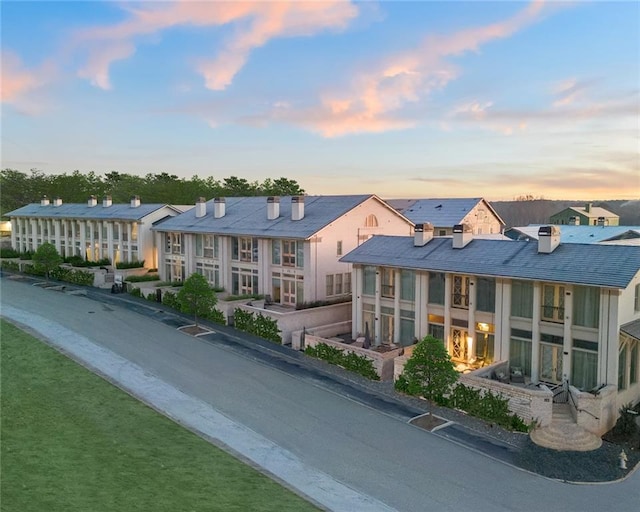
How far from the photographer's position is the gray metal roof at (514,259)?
71.6 feet

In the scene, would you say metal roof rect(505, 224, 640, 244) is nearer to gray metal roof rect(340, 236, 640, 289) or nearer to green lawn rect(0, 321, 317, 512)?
gray metal roof rect(340, 236, 640, 289)


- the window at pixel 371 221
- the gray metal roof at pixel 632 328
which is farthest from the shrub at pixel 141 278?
the gray metal roof at pixel 632 328

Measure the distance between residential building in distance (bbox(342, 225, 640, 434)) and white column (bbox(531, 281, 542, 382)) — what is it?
0.04 m

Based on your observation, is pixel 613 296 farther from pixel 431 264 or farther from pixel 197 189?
pixel 197 189

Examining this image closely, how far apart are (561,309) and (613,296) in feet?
7.52

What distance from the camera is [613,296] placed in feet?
70.1

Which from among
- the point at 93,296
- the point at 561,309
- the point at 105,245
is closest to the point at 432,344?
the point at 561,309

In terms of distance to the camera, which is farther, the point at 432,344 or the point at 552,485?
the point at 432,344

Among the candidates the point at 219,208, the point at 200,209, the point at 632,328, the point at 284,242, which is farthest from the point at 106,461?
the point at 200,209

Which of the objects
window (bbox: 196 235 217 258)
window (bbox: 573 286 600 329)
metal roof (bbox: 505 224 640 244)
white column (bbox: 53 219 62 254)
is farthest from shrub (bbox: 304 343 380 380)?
white column (bbox: 53 219 62 254)

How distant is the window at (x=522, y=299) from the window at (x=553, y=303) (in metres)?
0.60

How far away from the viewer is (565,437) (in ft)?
63.7

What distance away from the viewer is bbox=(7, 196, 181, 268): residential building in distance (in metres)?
50.8

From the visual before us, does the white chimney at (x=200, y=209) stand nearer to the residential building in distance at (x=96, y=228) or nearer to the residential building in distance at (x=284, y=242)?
the residential building in distance at (x=284, y=242)
